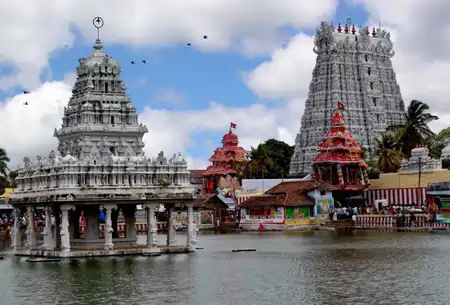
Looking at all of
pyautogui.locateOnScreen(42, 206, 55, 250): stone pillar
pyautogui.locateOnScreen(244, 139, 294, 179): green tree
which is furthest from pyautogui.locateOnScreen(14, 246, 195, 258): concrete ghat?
pyautogui.locateOnScreen(244, 139, 294, 179): green tree

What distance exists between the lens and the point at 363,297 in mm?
31391

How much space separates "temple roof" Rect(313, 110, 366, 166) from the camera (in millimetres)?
92312

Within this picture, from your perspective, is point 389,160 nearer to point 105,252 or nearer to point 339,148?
point 339,148

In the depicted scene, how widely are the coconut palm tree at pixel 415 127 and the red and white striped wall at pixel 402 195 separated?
989 centimetres

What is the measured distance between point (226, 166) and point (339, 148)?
1310 inches

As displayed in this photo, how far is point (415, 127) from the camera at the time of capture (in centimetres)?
9869

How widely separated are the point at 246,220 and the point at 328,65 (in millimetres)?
32697

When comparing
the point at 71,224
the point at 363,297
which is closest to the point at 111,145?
the point at 71,224

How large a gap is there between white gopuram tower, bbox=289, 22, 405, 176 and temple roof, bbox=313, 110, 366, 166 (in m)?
17.0

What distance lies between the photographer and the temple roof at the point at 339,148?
92312mm

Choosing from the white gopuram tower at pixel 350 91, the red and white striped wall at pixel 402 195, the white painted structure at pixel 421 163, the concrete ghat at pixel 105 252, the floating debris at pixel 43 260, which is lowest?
the floating debris at pixel 43 260

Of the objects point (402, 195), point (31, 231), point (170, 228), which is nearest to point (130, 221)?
point (170, 228)

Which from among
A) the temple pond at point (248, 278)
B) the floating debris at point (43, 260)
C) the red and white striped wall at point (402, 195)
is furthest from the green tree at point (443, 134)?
the floating debris at point (43, 260)

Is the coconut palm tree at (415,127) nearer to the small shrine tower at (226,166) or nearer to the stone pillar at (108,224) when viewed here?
the small shrine tower at (226,166)
